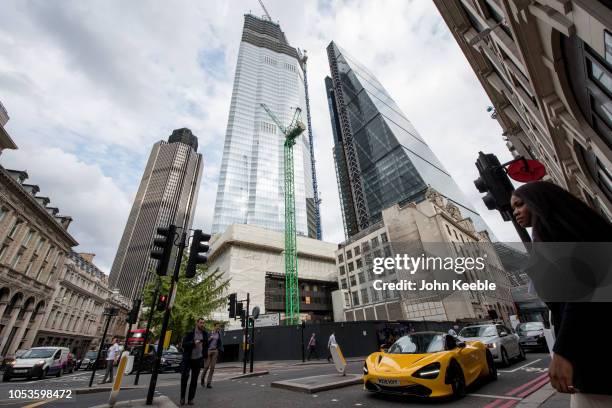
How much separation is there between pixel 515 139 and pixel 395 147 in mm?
72984

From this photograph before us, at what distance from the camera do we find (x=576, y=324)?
134cm

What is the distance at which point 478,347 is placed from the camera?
6.98 metres

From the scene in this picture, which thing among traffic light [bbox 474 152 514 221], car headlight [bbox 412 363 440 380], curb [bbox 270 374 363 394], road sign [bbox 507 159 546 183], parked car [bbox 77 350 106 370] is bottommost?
curb [bbox 270 374 363 394]

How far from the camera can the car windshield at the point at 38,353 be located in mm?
14930

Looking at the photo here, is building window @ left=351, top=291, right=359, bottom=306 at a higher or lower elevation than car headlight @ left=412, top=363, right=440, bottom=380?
higher

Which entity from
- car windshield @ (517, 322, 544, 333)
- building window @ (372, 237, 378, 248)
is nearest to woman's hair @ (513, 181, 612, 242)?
car windshield @ (517, 322, 544, 333)

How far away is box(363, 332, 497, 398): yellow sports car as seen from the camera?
17.1 feet

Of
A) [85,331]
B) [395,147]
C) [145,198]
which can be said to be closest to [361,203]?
[395,147]

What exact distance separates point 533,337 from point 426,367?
45.0 feet

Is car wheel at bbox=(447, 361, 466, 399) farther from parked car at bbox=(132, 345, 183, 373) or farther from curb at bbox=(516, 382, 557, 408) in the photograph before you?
parked car at bbox=(132, 345, 183, 373)

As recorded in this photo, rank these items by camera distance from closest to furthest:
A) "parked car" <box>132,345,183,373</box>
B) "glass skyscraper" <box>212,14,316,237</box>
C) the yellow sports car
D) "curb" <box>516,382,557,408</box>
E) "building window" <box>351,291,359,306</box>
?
"curb" <box>516,382,557,408</box>
the yellow sports car
"parked car" <box>132,345,183,373</box>
"building window" <box>351,291,359,306</box>
"glass skyscraper" <box>212,14,316,237</box>

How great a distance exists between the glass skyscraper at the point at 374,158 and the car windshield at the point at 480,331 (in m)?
67.8

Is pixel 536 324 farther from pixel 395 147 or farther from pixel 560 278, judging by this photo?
pixel 395 147

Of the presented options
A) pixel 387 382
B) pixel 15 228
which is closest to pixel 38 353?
pixel 387 382
